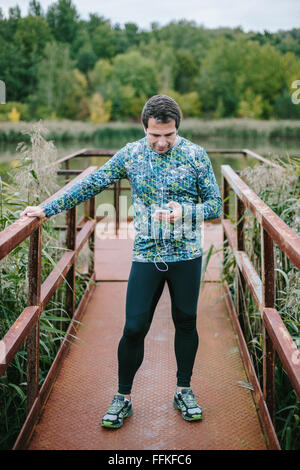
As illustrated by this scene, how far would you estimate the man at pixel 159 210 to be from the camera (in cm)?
182

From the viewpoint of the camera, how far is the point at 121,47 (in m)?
57.1

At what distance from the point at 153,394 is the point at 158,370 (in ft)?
0.81

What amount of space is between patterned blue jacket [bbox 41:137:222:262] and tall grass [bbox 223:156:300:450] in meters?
0.58

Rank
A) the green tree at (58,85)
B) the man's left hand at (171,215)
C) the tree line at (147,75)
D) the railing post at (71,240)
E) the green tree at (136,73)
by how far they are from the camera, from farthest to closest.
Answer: the green tree at (136,73)
the tree line at (147,75)
the green tree at (58,85)
the railing post at (71,240)
the man's left hand at (171,215)

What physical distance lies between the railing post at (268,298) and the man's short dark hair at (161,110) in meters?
0.56

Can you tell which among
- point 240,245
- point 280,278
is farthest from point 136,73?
point 280,278

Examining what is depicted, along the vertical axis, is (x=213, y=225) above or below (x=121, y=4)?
below

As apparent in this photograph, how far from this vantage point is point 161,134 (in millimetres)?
1789

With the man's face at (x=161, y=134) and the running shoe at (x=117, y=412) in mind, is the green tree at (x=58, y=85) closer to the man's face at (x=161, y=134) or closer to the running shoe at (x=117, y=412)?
the man's face at (x=161, y=134)

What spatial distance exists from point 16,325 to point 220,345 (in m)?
1.42

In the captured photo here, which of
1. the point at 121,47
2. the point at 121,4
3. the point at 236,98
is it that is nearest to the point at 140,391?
the point at 236,98

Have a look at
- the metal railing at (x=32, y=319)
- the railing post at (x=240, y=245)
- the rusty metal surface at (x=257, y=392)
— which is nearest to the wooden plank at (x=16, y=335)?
the metal railing at (x=32, y=319)

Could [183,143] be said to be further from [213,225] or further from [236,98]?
[236,98]

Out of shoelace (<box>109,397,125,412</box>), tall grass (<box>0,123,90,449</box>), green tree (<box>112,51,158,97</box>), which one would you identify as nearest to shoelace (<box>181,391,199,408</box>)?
shoelace (<box>109,397,125,412</box>)
